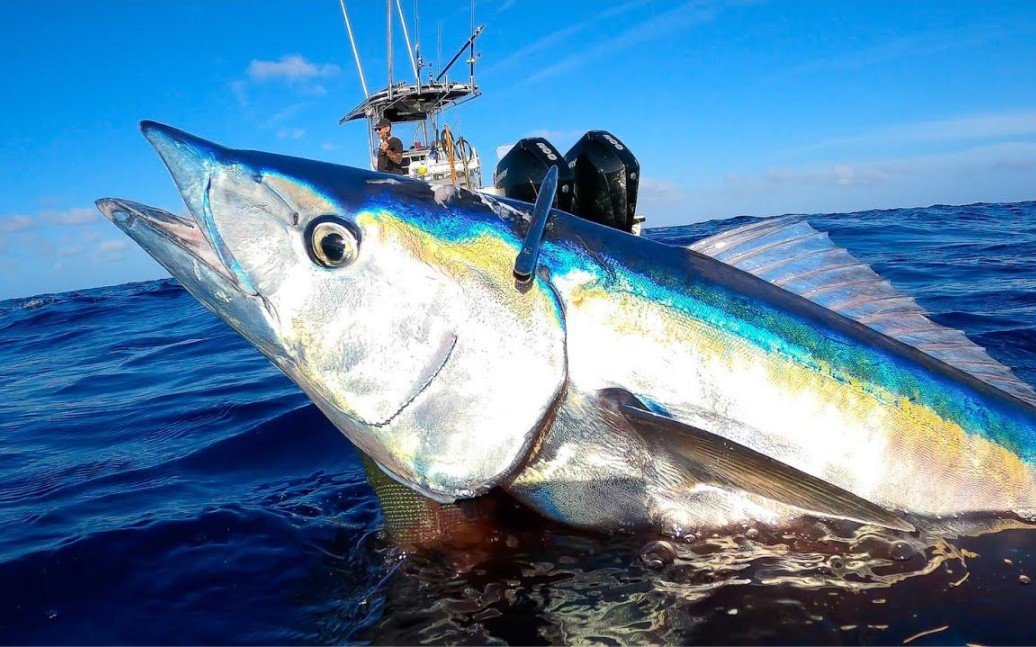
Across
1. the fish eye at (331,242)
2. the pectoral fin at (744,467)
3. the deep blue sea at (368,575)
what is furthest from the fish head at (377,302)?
the deep blue sea at (368,575)

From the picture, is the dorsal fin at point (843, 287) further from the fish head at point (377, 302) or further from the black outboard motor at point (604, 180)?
the black outboard motor at point (604, 180)

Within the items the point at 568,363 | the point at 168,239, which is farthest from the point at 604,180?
the point at 168,239

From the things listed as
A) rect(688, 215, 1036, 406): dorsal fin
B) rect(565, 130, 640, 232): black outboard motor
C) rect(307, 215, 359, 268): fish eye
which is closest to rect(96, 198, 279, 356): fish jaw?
rect(307, 215, 359, 268): fish eye

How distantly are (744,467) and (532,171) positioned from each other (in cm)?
600

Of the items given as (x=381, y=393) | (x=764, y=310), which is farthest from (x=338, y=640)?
(x=764, y=310)

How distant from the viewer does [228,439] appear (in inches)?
169

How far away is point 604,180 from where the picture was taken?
24.9 feet

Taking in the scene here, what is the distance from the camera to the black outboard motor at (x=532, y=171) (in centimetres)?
745

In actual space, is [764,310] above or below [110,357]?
above

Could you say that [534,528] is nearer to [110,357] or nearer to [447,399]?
[447,399]

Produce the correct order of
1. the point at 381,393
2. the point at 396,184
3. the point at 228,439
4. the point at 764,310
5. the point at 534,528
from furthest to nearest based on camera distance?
the point at 228,439, the point at 534,528, the point at 764,310, the point at 396,184, the point at 381,393

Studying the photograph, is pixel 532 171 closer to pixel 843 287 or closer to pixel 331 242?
pixel 843 287

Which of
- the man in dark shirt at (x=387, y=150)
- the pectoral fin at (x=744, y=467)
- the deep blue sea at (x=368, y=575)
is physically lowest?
the deep blue sea at (x=368, y=575)

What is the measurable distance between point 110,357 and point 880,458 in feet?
31.0
